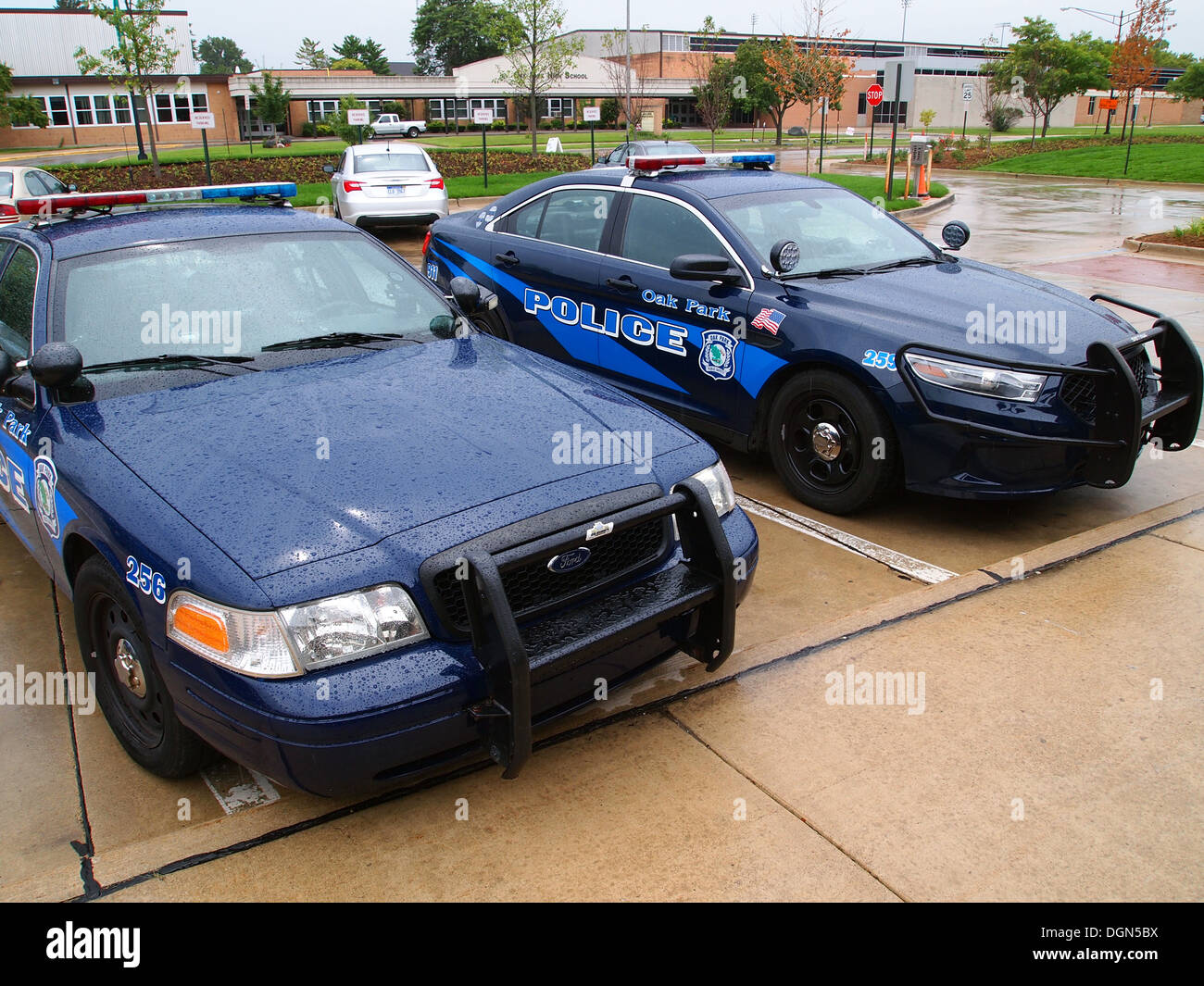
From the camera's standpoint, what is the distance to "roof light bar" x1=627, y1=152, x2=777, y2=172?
596 centimetres

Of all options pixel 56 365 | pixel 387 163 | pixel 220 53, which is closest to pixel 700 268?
pixel 56 365

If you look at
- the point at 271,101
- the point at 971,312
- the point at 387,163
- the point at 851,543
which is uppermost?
the point at 271,101

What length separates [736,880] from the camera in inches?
102

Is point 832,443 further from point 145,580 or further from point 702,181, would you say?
point 145,580

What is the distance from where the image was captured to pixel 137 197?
416 centimetres

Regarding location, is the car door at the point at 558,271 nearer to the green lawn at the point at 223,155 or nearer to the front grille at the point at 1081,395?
the front grille at the point at 1081,395

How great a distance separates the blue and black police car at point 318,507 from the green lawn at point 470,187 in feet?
53.3

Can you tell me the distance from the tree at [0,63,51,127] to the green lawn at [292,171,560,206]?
112 ft

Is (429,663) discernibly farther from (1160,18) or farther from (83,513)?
(1160,18)

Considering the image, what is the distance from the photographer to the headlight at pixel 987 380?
4.52m

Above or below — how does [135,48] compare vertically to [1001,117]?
above

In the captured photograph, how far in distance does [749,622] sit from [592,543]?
4.73ft

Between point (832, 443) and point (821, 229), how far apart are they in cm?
151

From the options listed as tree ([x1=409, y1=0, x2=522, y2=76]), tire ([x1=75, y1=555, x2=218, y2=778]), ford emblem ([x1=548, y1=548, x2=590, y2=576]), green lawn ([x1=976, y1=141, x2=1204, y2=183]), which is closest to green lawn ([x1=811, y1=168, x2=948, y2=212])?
green lawn ([x1=976, y1=141, x2=1204, y2=183])
